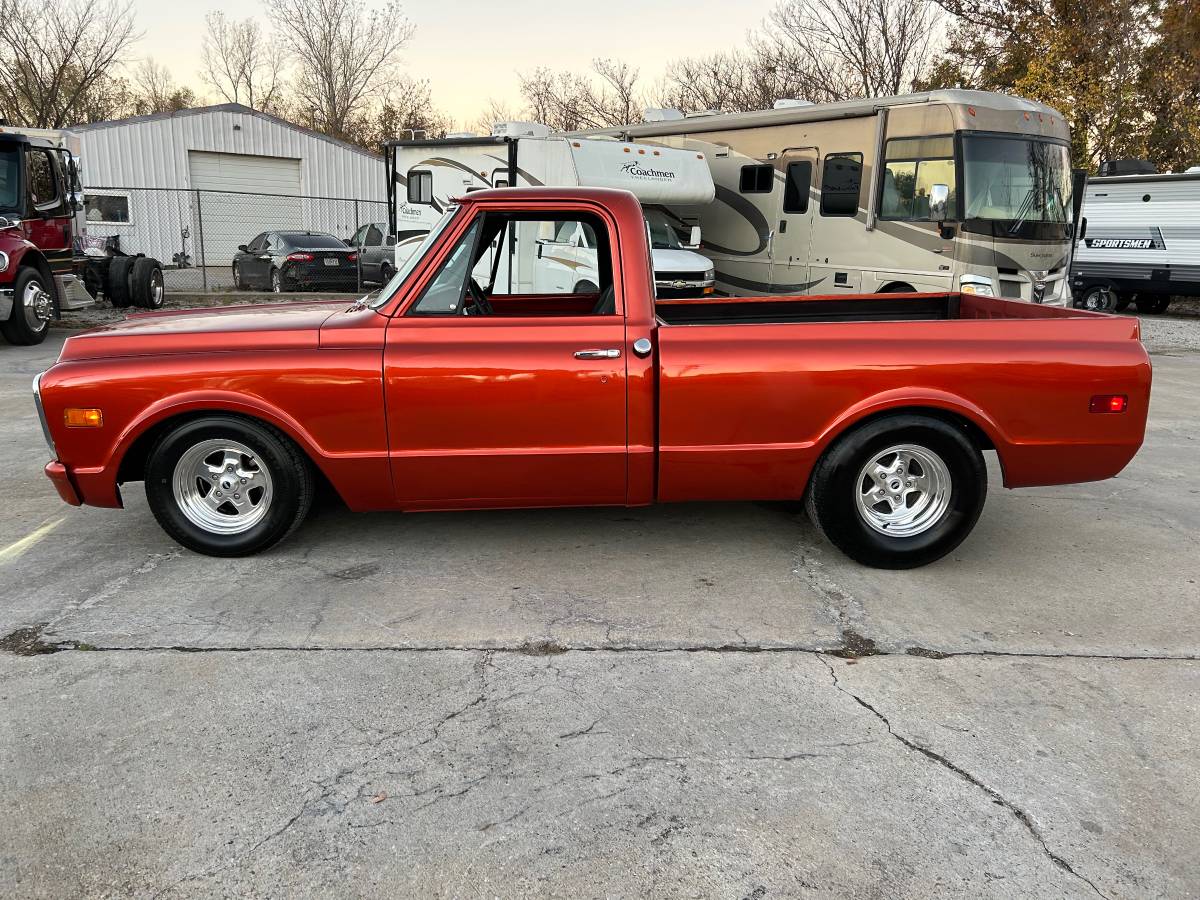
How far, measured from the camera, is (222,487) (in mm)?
4703

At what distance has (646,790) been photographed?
290 cm

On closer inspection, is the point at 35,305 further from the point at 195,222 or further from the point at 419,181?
the point at 195,222

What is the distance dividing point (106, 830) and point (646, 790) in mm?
1566

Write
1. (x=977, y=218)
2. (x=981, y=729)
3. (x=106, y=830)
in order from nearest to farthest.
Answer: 1. (x=106, y=830)
2. (x=981, y=729)
3. (x=977, y=218)

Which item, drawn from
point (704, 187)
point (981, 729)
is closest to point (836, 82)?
point (704, 187)

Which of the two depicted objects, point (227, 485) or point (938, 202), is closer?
point (227, 485)

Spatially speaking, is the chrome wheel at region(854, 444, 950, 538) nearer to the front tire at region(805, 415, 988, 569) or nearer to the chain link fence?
the front tire at region(805, 415, 988, 569)

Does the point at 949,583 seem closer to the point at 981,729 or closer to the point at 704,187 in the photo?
the point at 981,729

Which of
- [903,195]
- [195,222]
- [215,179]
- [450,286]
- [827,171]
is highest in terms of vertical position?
[215,179]

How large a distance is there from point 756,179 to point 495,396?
10.9 m

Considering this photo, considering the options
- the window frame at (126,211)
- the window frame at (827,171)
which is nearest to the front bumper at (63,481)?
the window frame at (827,171)

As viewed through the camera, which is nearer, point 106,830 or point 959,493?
point 106,830

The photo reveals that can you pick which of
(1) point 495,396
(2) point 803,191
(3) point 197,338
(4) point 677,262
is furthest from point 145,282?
(1) point 495,396

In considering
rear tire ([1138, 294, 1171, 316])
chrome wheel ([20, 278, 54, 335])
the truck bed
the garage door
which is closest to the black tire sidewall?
chrome wheel ([20, 278, 54, 335])
